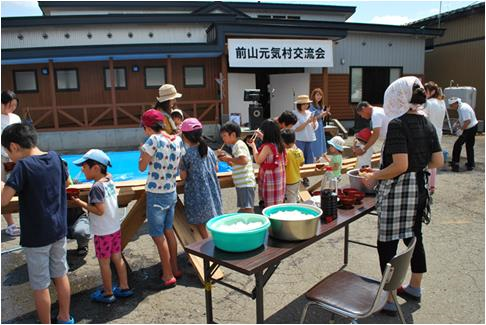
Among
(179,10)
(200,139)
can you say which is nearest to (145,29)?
(179,10)

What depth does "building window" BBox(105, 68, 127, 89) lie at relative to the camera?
15.0m

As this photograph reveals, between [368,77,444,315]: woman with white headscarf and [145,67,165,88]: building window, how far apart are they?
13.5 meters

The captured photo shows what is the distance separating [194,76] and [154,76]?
1589 mm

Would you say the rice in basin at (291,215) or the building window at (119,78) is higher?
the building window at (119,78)

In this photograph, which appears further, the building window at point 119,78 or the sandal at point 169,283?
the building window at point 119,78

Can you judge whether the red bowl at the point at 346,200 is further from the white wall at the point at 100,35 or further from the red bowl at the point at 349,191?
the white wall at the point at 100,35

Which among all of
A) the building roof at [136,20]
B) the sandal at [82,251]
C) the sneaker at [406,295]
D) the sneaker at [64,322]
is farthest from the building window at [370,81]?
the sneaker at [64,322]

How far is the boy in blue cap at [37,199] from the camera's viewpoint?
2.61 meters

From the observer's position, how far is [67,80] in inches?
589

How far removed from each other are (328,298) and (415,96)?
1.56 meters

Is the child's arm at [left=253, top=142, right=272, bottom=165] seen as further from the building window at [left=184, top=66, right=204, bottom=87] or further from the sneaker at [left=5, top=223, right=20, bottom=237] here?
the building window at [left=184, top=66, right=204, bottom=87]

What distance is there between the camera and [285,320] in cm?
311

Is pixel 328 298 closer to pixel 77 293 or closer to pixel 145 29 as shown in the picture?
pixel 77 293

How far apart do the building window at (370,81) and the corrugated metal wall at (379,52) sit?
252 mm
